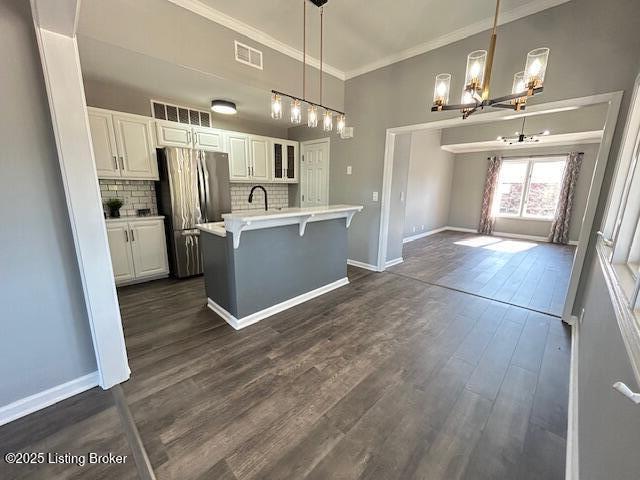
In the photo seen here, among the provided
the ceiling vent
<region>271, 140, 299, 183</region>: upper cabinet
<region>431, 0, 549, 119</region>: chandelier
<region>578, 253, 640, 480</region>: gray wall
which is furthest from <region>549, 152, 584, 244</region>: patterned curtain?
the ceiling vent

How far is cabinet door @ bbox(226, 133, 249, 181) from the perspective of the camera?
13.8 feet

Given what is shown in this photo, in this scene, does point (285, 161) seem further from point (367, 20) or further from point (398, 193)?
point (367, 20)

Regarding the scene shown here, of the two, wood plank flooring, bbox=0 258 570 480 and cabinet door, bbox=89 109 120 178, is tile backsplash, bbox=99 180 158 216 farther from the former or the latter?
wood plank flooring, bbox=0 258 570 480

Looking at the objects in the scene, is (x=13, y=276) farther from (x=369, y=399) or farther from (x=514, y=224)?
(x=514, y=224)

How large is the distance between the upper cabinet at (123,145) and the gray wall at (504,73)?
114 inches

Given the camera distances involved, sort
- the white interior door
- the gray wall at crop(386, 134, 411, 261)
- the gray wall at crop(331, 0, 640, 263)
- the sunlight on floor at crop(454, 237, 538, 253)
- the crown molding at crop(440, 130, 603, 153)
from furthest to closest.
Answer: the sunlight on floor at crop(454, 237, 538, 253), the crown molding at crop(440, 130, 603, 153), the white interior door, the gray wall at crop(386, 134, 411, 261), the gray wall at crop(331, 0, 640, 263)

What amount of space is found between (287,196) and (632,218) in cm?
497

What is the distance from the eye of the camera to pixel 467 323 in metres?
2.64

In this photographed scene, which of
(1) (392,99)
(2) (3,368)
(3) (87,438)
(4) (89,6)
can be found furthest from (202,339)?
(1) (392,99)

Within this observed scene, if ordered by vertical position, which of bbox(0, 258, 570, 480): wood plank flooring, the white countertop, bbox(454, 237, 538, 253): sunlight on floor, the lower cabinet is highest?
the white countertop

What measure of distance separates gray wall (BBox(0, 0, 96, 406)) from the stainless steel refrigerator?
1976mm

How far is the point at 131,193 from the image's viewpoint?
3615 mm

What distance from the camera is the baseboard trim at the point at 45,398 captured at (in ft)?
4.99

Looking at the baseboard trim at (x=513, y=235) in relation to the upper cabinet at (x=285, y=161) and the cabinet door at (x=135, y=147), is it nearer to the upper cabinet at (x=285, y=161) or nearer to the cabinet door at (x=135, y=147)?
the upper cabinet at (x=285, y=161)
